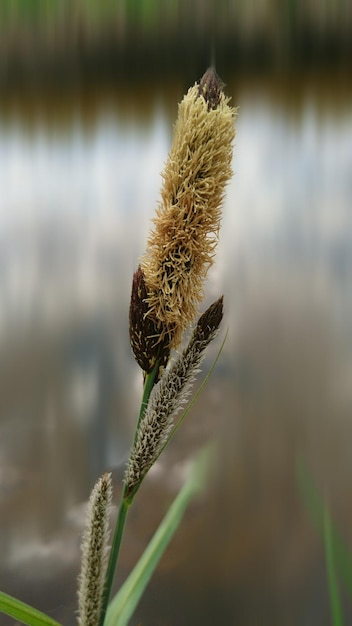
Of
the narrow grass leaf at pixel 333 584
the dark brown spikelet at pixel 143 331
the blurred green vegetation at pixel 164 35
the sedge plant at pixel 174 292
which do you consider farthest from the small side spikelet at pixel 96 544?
the blurred green vegetation at pixel 164 35

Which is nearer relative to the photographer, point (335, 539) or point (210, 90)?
point (210, 90)

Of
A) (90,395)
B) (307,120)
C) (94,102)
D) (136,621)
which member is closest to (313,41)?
(307,120)

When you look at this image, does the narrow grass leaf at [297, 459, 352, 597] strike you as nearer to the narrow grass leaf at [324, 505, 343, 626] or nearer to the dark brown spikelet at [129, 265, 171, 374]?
the narrow grass leaf at [324, 505, 343, 626]

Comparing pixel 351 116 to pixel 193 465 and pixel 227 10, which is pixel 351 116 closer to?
pixel 227 10

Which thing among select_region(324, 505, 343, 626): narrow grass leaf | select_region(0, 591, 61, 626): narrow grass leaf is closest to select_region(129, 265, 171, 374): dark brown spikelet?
select_region(0, 591, 61, 626): narrow grass leaf

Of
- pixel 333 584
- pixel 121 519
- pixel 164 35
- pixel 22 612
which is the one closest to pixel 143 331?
pixel 121 519

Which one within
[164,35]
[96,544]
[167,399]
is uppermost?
[164,35]

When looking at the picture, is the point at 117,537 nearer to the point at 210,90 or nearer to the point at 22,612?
the point at 22,612

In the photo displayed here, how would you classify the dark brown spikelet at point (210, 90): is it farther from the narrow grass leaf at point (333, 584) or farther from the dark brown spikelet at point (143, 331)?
the narrow grass leaf at point (333, 584)
